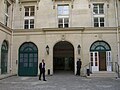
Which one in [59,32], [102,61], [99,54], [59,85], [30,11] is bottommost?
[59,85]

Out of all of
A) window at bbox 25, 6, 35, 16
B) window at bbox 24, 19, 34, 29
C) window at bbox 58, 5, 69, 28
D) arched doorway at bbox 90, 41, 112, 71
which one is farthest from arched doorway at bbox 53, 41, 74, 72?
window at bbox 25, 6, 35, 16

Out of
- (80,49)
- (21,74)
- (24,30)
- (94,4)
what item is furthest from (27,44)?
(94,4)

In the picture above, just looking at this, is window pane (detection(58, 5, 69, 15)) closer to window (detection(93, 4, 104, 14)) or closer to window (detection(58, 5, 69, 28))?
window (detection(58, 5, 69, 28))

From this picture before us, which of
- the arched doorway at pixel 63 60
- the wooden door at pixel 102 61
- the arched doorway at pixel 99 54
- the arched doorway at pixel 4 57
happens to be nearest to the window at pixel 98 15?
the arched doorway at pixel 99 54

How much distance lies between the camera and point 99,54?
2067cm

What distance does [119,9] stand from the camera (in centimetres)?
2047

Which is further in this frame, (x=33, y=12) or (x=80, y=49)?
(x=33, y=12)

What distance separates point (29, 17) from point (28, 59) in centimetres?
483

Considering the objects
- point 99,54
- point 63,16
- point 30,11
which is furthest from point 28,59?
point 99,54

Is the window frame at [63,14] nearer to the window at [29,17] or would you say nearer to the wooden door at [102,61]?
the window at [29,17]

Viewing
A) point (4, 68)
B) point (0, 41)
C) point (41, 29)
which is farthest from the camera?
point (41, 29)

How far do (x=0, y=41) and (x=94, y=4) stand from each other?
11004 millimetres

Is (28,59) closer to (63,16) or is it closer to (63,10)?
(63,16)

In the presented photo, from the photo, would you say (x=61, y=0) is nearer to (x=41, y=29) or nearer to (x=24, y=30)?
(x=41, y=29)
